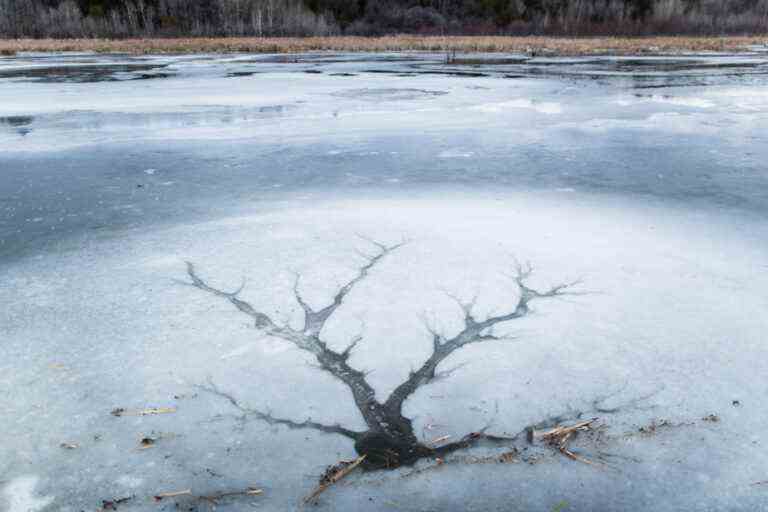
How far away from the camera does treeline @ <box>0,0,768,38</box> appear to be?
48.3 metres

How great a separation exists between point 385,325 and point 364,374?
0.46 meters

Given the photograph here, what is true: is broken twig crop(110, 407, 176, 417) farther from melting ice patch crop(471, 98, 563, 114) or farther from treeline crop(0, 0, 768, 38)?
treeline crop(0, 0, 768, 38)

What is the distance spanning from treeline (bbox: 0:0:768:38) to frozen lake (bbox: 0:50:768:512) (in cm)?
4413

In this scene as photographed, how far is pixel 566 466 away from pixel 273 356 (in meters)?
1.36

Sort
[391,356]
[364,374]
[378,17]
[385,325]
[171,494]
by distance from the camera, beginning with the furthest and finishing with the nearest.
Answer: [378,17] < [385,325] < [391,356] < [364,374] < [171,494]

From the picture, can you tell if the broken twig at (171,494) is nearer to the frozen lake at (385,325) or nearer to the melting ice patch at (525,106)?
the frozen lake at (385,325)

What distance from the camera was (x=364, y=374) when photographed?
8.68 feet

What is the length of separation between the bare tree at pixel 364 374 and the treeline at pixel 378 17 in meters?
46.6

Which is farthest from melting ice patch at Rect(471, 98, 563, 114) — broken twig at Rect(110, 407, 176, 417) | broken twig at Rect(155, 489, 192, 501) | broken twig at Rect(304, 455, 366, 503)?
broken twig at Rect(155, 489, 192, 501)

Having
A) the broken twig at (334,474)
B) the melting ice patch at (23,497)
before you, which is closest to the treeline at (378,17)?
the melting ice patch at (23,497)

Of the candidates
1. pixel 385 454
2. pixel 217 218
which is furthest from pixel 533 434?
pixel 217 218

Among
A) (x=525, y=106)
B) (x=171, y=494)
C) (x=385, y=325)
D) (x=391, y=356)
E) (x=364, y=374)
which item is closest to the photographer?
(x=171, y=494)

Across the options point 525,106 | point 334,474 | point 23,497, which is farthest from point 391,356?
point 525,106

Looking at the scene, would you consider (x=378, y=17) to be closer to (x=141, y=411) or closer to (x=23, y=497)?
(x=141, y=411)
